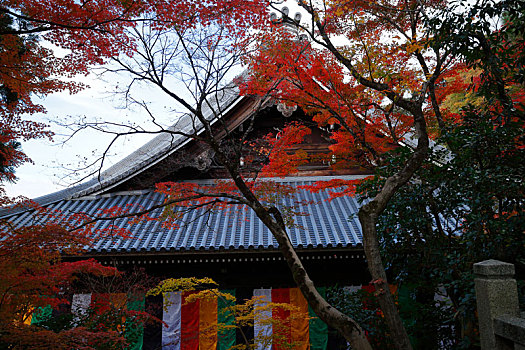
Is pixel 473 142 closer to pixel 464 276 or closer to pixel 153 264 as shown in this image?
pixel 464 276

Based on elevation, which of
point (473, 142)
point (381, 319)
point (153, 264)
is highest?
point (473, 142)

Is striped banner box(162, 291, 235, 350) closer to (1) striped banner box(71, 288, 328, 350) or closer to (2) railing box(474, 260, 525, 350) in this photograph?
(1) striped banner box(71, 288, 328, 350)

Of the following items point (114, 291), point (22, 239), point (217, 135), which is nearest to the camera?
point (22, 239)

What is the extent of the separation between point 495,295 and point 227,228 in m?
5.76

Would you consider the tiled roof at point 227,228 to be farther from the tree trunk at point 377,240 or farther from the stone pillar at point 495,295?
the stone pillar at point 495,295

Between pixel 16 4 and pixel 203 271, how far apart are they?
5606mm

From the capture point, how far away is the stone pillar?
2943 mm

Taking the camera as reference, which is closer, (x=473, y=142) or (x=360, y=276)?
(x=473, y=142)

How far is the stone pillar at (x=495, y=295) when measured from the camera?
2.94 m

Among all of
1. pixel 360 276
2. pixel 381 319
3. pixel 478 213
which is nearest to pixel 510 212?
pixel 478 213

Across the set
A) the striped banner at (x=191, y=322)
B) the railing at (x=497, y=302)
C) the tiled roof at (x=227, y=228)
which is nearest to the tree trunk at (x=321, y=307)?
the railing at (x=497, y=302)

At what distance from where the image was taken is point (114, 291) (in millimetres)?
7297

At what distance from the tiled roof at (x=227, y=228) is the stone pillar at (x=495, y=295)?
3771 millimetres

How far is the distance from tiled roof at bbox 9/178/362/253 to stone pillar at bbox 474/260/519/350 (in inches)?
148
